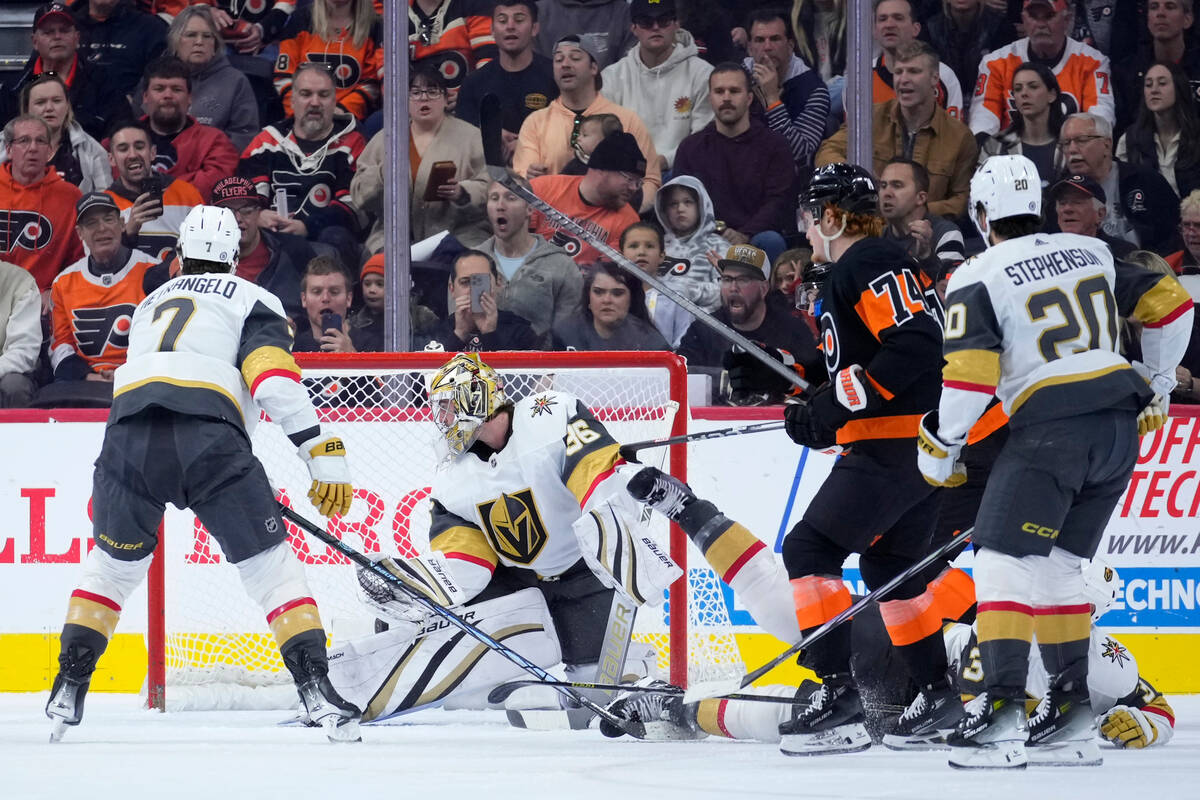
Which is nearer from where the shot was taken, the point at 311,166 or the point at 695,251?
the point at 695,251

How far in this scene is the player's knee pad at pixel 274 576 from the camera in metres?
3.09

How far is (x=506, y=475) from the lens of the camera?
337 centimetres

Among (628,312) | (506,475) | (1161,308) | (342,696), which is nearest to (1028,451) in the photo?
(1161,308)

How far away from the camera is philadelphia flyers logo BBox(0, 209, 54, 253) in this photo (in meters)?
5.05

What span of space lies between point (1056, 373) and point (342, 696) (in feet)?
5.81

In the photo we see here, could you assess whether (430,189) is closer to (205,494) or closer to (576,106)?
(576,106)

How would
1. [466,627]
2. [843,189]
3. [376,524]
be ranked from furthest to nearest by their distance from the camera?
[376,524], [466,627], [843,189]

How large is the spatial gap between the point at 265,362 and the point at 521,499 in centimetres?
69

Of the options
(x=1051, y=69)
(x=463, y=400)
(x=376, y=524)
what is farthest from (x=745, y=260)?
(x=463, y=400)

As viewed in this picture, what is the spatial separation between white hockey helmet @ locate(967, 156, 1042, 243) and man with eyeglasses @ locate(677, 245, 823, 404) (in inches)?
84.7

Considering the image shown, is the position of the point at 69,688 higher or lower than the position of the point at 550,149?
lower

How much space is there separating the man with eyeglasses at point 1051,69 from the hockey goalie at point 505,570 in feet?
7.86

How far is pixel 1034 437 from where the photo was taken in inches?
101

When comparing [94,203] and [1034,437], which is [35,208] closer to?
[94,203]
